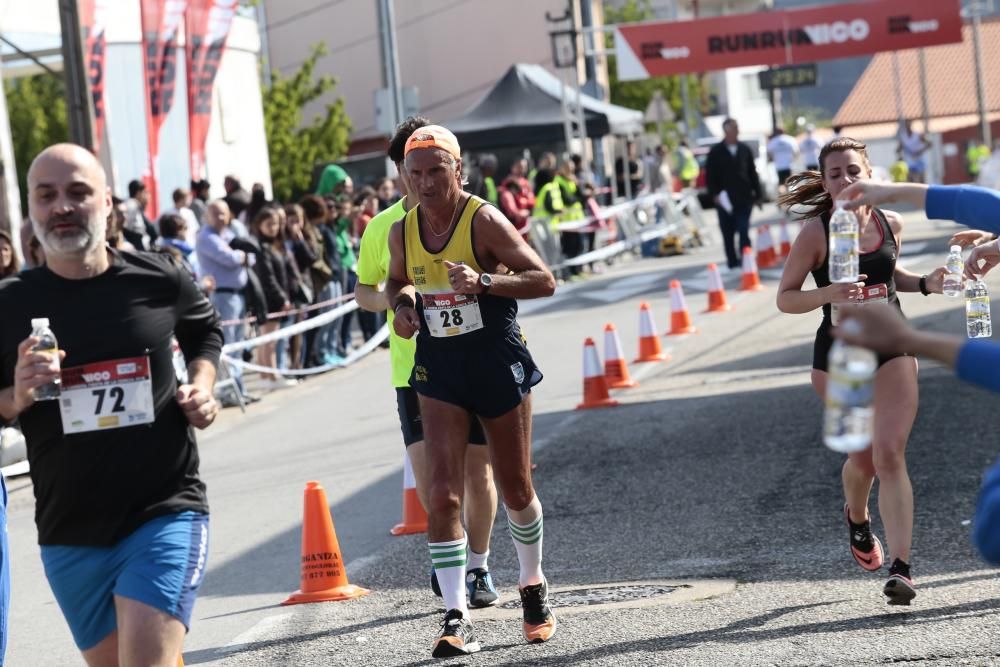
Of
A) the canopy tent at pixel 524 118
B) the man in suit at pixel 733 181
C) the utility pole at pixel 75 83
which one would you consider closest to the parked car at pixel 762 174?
the canopy tent at pixel 524 118

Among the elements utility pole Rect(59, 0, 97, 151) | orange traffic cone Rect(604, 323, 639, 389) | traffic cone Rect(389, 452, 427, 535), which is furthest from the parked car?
traffic cone Rect(389, 452, 427, 535)

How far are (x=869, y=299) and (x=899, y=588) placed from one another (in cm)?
121

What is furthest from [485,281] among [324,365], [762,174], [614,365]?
[762,174]

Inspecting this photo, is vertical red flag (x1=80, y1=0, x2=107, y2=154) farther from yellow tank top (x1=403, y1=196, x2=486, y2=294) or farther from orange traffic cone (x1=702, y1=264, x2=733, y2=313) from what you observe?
yellow tank top (x1=403, y1=196, x2=486, y2=294)

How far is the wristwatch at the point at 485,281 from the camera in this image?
6.90 metres

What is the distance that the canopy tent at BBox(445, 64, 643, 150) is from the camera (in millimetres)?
35094

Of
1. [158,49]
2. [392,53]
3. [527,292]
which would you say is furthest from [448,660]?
[392,53]

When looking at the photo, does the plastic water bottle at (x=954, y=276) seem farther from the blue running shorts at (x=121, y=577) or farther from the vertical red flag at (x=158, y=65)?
the vertical red flag at (x=158, y=65)

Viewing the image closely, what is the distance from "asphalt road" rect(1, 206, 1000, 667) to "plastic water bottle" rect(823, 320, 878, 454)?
3.09 metres

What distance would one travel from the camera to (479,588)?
791 centimetres

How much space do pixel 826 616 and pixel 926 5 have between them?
117 ft

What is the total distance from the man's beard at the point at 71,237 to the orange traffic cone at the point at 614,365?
10.3 m

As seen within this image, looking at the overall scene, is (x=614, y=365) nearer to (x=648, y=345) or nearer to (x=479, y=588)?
(x=648, y=345)

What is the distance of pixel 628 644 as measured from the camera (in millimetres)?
6945
